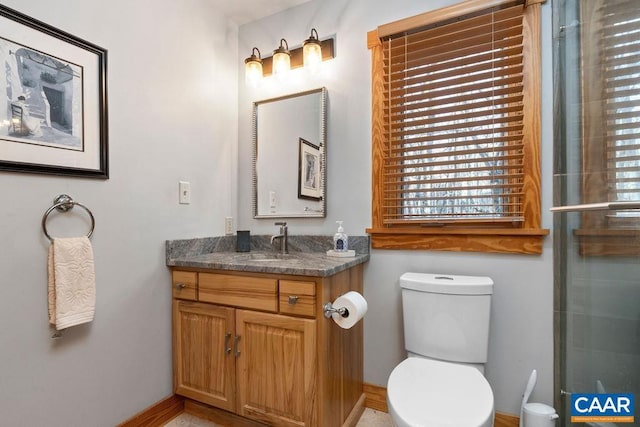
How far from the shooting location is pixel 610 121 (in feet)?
3.61

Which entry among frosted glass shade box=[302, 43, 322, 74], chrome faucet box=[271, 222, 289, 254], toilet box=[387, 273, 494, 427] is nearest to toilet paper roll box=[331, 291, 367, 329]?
toilet box=[387, 273, 494, 427]

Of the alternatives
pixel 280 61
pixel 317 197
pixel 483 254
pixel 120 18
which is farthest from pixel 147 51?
pixel 483 254

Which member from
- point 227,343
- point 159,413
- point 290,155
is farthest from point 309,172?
point 159,413

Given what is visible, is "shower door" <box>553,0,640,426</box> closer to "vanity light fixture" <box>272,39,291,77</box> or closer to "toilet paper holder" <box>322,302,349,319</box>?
"toilet paper holder" <box>322,302,349,319</box>

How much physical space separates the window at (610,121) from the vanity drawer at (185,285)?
1.74 meters

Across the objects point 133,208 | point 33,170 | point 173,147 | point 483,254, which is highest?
point 173,147

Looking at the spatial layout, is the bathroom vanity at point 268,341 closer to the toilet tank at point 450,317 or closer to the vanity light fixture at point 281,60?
the toilet tank at point 450,317

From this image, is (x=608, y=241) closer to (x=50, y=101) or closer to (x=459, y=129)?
(x=459, y=129)

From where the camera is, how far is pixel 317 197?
1884mm

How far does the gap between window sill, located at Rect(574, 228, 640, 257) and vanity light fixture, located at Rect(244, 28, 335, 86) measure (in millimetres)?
1543

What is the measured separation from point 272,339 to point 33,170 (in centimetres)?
115

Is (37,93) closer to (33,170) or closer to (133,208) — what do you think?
(33,170)

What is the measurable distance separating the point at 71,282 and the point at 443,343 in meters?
1.57

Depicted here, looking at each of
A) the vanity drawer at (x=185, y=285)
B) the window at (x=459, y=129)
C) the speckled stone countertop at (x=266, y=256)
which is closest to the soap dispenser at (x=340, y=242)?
the speckled stone countertop at (x=266, y=256)
